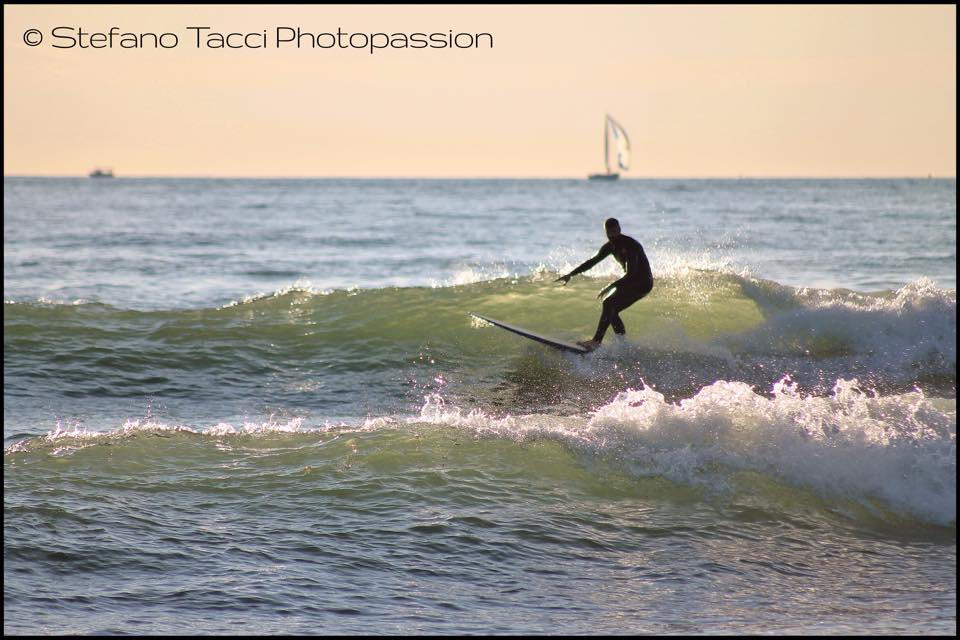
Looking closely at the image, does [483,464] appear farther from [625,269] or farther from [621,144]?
[621,144]

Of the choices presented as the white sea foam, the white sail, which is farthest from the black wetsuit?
the white sail

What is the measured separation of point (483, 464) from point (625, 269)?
17.1 ft

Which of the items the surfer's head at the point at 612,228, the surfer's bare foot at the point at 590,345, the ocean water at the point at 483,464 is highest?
the surfer's head at the point at 612,228

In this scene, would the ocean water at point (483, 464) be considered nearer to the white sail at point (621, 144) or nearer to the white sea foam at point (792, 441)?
the white sea foam at point (792, 441)

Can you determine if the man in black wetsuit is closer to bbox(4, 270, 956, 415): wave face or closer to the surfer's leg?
the surfer's leg

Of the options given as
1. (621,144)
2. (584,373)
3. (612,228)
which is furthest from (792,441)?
(621,144)

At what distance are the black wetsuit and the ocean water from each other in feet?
2.10

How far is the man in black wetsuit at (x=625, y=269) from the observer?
41.8 ft

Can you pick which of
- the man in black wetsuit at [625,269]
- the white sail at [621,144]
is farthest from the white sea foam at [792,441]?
the white sail at [621,144]

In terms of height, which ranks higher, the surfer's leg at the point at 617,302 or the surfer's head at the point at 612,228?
the surfer's head at the point at 612,228

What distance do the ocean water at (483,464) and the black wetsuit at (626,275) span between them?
0.64 metres

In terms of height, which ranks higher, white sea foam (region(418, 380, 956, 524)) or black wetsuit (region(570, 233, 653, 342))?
black wetsuit (region(570, 233, 653, 342))

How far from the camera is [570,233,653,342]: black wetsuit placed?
41.8 feet

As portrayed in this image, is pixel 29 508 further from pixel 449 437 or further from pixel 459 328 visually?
pixel 459 328
